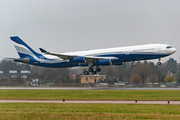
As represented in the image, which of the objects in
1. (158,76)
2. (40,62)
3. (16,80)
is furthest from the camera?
(158,76)

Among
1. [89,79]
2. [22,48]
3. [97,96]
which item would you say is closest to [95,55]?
[97,96]

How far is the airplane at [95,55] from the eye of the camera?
152ft

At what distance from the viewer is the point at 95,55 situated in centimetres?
5031

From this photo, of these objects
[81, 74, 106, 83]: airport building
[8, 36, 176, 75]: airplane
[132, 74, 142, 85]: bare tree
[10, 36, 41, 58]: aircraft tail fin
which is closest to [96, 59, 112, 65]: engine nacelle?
[8, 36, 176, 75]: airplane

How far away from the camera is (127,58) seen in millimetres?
47719

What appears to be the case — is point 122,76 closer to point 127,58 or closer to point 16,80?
point 16,80

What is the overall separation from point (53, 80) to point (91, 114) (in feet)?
207

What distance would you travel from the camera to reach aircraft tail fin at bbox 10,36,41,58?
2212 inches

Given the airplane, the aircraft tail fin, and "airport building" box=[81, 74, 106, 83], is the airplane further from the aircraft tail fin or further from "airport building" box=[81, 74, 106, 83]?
"airport building" box=[81, 74, 106, 83]

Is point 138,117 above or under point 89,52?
under

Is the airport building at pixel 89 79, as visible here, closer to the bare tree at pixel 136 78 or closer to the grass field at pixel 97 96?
the bare tree at pixel 136 78

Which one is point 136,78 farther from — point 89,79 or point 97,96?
point 97,96

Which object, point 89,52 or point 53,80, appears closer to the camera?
point 89,52

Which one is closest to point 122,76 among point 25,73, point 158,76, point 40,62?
point 158,76
